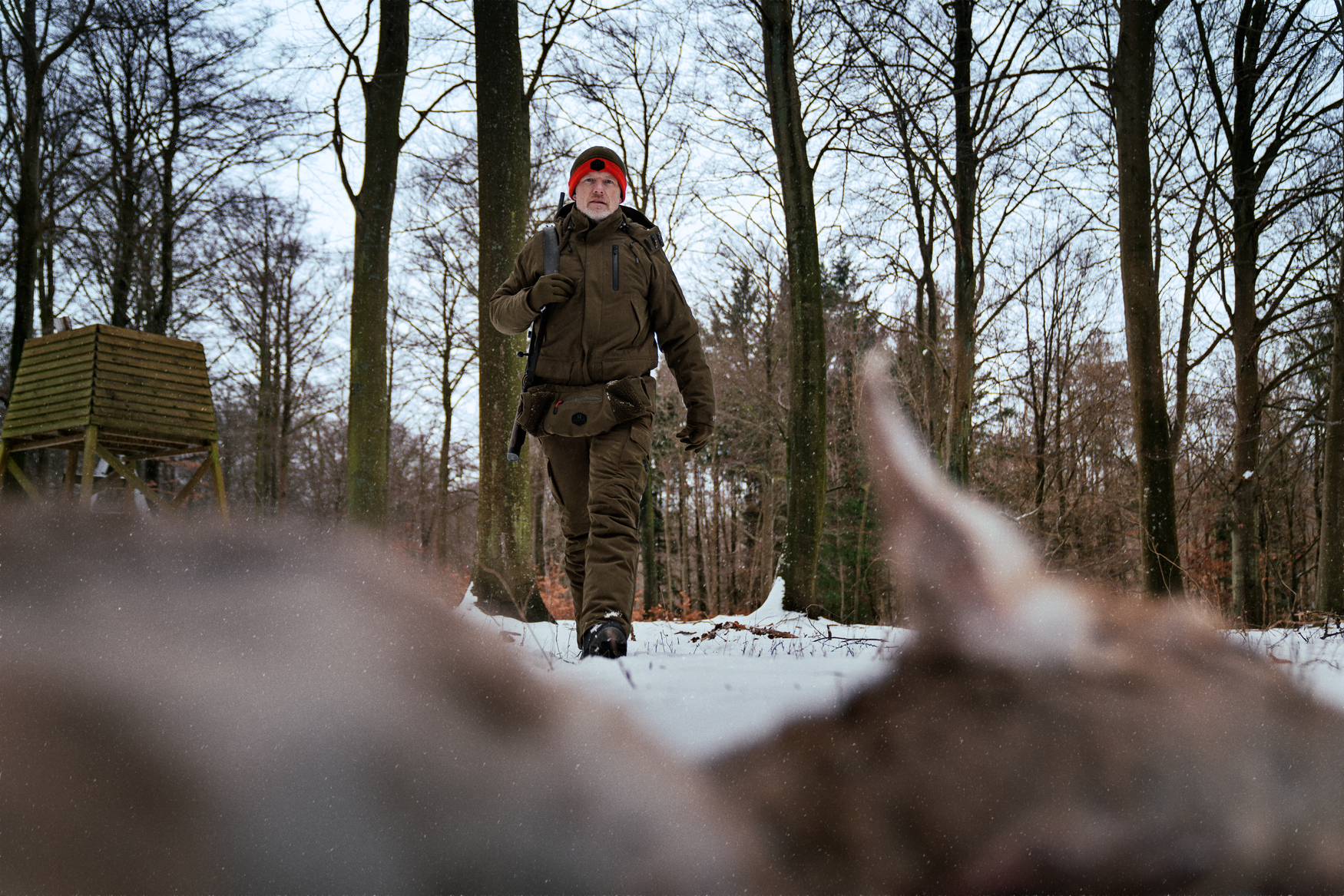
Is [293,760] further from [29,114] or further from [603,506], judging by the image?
[29,114]

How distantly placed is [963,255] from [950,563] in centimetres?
1099

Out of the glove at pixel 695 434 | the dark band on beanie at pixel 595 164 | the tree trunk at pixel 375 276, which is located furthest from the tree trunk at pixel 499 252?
the dark band on beanie at pixel 595 164

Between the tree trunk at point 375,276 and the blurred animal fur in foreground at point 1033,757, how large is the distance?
615 cm

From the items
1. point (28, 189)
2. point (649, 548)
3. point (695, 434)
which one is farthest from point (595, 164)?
point (649, 548)

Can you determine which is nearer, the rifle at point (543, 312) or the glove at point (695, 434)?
the rifle at point (543, 312)

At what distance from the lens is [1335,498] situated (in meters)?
8.08

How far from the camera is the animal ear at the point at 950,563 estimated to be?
2.19ft

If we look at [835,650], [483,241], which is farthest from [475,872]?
[483,241]

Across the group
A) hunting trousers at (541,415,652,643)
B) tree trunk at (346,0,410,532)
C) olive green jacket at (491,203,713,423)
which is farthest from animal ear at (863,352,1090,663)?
tree trunk at (346,0,410,532)

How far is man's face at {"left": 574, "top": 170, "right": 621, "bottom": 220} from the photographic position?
2.76 meters

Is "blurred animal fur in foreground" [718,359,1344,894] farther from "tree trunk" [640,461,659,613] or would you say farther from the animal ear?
"tree trunk" [640,461,659,613]

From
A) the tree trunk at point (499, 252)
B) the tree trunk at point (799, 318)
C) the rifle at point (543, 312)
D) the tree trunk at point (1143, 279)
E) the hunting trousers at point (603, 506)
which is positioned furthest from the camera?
the tree trunk at point (799, 318)

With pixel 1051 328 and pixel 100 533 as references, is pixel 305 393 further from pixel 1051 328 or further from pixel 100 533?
pixel 100 533

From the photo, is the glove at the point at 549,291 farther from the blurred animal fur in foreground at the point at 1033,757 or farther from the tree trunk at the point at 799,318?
the tree trunk at the point at 799,318
